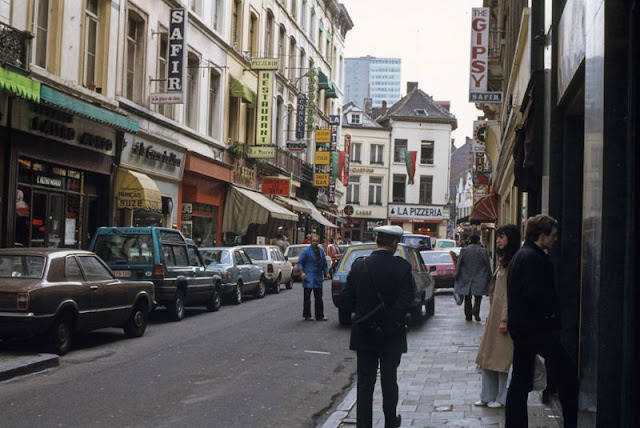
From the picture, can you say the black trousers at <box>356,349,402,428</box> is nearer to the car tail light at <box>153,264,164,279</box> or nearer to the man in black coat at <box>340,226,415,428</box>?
the man in black coat at <box>340,226,415,428</box>

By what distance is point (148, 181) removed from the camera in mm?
23453

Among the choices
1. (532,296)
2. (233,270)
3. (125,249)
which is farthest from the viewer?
(233,270)

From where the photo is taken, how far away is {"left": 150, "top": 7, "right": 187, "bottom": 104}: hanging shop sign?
2364 cm

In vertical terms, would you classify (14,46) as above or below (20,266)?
above

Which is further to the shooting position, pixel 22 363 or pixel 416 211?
pixel 416 211

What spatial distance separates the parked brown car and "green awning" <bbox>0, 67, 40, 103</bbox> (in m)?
4.19

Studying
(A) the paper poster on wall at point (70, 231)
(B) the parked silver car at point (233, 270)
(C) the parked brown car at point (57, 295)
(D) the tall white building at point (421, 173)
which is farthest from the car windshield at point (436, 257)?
(D) the tall white building at point (421, 173)

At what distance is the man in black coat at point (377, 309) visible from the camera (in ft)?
22.2

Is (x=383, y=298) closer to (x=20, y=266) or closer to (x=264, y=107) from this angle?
(x=20, y=266)

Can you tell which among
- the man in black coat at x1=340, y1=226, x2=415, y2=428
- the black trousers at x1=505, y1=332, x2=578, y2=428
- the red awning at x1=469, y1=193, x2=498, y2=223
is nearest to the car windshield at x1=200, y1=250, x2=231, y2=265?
the man in black coat at x1=340, y1=226, x2=415, y2=428

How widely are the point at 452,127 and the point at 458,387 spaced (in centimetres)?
6619

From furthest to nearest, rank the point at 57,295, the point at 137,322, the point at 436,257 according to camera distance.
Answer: the point at 436,257, the point at 137,322, the point at 57,295

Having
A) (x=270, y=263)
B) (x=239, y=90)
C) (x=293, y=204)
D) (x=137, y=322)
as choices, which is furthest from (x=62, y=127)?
(x=293, y=204)

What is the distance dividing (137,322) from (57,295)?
273 cm
